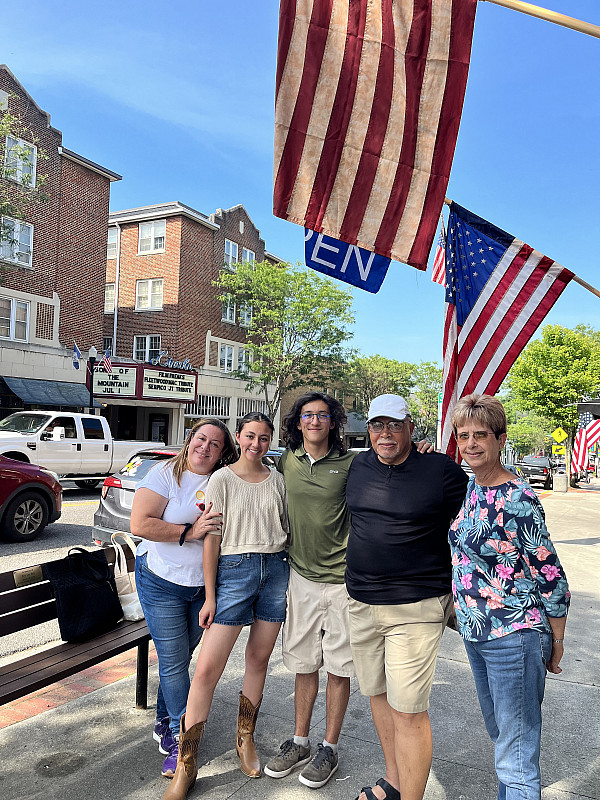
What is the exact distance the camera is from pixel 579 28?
9.02 feet

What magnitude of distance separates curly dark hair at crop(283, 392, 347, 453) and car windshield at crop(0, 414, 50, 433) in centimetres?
1345

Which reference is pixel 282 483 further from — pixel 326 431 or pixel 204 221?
pixel 204 221

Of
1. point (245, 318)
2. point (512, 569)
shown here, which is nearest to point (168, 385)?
point (245, 318)

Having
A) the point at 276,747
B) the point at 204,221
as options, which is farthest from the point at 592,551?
the point at 204,221

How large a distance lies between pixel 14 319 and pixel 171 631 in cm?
2263

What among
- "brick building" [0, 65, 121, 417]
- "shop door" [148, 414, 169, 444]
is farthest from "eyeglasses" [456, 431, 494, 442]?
"shop door" [148, 414, 169, 444]

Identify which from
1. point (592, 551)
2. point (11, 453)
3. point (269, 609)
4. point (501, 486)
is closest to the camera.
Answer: point (501, 486)

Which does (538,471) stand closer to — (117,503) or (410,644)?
(117,503)

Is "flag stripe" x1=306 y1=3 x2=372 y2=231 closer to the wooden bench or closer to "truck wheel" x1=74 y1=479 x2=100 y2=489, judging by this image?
the wooden bench

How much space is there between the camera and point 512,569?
8.27 feet

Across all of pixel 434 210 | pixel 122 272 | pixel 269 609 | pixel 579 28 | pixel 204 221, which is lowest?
pixel 269 609

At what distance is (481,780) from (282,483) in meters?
1.84

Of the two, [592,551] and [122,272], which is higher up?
[122,272]

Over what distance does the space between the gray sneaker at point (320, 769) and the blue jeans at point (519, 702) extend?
1.02 meters
